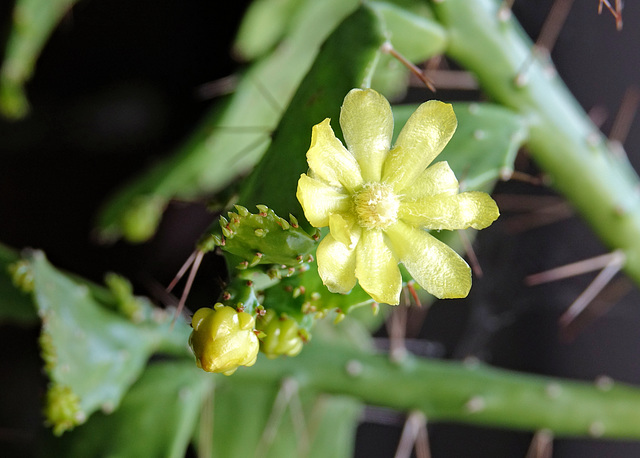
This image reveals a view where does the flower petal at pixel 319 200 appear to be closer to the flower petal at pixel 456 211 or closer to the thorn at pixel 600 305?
the flower petal at pixel 456 211

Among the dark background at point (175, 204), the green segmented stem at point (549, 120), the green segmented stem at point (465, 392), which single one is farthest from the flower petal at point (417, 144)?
the dark background at point (175, 204)

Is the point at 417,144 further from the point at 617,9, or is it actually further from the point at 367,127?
the point at 617,9

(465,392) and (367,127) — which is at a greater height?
(367,127)

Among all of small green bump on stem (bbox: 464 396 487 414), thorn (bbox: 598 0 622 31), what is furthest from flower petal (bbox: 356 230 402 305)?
small green bump on stem (bbox: 464 396 487 414)

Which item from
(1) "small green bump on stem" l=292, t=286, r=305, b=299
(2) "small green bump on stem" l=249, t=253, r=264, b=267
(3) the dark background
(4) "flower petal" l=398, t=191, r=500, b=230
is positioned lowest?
(3) the dark background

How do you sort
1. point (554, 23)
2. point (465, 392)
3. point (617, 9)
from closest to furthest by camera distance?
point (617, 9) → point (465, 392) → point (554, 23)

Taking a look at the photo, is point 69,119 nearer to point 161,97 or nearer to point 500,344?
point 161,97

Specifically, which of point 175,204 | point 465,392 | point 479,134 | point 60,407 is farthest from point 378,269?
point 175,204

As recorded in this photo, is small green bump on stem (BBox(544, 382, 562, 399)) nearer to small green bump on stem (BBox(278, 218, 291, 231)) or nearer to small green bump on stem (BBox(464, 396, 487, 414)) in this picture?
small green bump on stem (BBox(464, 396, 487, 414))
